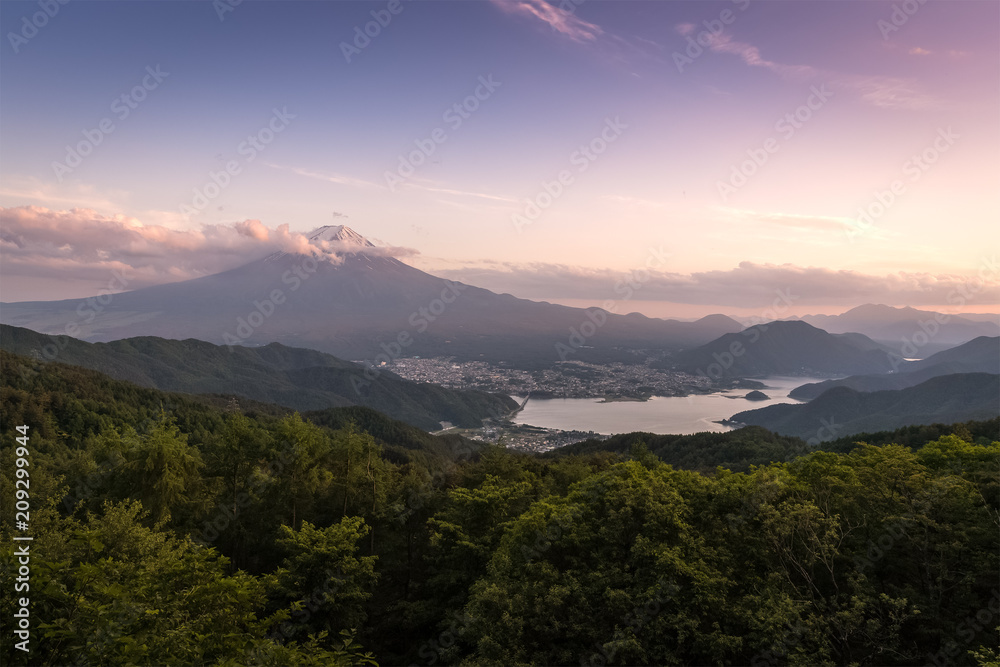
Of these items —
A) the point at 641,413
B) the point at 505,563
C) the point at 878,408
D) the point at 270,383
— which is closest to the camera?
the point at 505,563

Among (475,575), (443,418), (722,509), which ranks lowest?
(443,418)

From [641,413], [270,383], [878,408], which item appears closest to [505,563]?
[641,413]

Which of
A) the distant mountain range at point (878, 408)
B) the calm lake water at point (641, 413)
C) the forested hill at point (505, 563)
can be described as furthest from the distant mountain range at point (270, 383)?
the forested hill at point (505, 563)

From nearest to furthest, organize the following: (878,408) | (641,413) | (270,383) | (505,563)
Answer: (505,563)
(878,408)
(641,413)
(270,383)

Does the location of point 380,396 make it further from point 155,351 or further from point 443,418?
point 155,351

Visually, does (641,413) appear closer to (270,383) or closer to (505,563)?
(505,563)

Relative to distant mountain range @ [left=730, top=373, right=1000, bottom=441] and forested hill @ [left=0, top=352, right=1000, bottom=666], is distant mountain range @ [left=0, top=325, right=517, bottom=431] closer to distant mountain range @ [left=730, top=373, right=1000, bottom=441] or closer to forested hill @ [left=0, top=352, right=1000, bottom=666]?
distant mountain range @ [left=730, top=373, right=1000, bottom=441]

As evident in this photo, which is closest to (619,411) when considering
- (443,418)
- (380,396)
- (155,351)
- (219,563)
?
(443,418)

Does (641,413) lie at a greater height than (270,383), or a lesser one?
lesser
